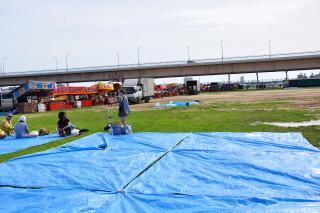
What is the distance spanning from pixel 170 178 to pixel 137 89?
28692 millimetres

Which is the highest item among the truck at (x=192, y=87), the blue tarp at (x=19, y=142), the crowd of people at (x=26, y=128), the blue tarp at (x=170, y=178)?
the truck at (x=192, y=87)

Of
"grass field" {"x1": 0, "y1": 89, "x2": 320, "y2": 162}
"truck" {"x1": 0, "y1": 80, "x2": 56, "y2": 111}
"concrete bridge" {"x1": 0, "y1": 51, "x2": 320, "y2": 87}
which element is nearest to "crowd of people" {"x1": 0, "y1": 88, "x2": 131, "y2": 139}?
"grass field" {"x1": 0, "y1": 89, "x2": 320, "y2": 162}

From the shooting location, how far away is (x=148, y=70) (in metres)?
58.6

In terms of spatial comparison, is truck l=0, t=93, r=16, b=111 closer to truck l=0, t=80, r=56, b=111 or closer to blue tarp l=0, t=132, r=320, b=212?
truck l=0, t=80, r=56, b=111

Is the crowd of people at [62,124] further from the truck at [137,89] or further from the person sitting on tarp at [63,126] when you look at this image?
the truck at [137,89]

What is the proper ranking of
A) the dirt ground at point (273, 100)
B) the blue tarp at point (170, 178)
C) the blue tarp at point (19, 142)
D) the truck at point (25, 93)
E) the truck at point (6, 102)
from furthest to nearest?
the truck at point (6, 102) < the truck at point (25, 93) < the dirt ground at point (273, 100) < the blue tarp at point (19, 142) < the blue tarp at point (170, 178)

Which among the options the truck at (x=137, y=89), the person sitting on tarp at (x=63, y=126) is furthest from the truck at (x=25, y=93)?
the person sitting on tarp at (x=63, y=126)

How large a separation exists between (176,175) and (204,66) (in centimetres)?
5431

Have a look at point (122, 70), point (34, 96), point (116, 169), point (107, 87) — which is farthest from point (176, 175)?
point (122, 70)

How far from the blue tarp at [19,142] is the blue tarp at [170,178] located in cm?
222

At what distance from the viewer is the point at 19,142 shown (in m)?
10.1

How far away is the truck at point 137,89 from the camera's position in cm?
3253

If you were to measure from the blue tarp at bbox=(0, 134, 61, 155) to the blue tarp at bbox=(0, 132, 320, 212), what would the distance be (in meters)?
2.22

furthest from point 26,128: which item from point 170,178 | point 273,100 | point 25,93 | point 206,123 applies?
point 273,100
